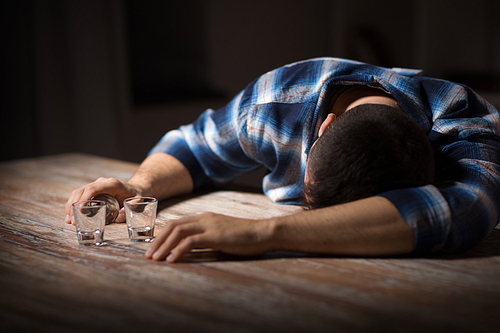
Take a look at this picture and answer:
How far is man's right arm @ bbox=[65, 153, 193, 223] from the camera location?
1.21 meters

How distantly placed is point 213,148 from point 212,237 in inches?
26.4

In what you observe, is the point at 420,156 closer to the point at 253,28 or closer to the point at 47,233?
the point at 47,233

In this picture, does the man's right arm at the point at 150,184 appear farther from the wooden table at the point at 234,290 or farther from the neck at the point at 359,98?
the neck at the point at 359,98

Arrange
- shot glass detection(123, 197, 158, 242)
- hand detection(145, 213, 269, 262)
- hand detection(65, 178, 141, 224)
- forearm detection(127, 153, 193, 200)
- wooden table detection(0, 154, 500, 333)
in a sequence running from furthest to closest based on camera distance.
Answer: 1. forearm detection(127, 153, 193, 200)
2. hand detection(65, 178, 141, 224)
3. shot glass detection(123, 197, 158, 242)
4. hand detection(145, 213, 269, 262)
5. wooden table detection(0, 154, 500, 333)

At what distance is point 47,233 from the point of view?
3.51ft

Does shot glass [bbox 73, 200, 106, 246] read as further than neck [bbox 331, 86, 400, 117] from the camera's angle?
No

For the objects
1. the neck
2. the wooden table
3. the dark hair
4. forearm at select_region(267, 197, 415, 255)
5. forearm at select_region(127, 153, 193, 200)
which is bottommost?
forearm at select_region(127, 153, 193, 200)

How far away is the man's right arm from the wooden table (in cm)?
17

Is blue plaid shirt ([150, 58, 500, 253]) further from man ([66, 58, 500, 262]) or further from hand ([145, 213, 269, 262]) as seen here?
hand ([145, 213, 269, 262])

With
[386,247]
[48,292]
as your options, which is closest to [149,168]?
[48,292]

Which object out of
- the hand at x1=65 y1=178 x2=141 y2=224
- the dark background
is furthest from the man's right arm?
the dark background

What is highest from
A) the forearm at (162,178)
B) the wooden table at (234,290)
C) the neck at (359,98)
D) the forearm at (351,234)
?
the neck at (359,98)

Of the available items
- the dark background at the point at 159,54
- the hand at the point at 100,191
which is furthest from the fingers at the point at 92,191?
the dark background at the point at 159,54

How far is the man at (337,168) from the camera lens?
34.9 inches
